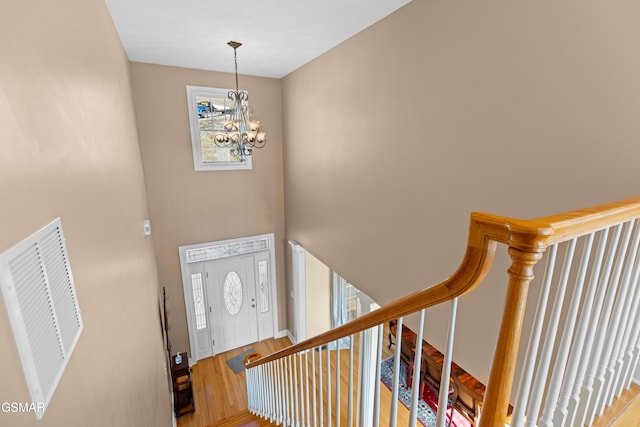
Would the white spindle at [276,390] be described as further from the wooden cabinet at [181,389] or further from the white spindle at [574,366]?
the wooden cabinet at [181,389]

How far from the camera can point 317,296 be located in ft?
19.6

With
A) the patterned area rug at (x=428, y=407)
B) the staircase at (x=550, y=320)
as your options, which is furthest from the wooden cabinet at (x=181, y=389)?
the staircase at (x=550, y=320)

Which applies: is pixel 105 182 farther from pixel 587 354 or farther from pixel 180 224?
pixel 180 224

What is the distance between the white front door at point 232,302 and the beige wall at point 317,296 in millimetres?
1173

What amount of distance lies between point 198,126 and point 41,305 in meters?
4.55

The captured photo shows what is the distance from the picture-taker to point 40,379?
2.74 ft

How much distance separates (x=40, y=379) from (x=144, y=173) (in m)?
4.42

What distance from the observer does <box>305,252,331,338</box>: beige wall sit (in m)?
5.78

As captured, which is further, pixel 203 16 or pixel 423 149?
pixel 203 16

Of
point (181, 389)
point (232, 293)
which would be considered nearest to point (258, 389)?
point (181, 389)

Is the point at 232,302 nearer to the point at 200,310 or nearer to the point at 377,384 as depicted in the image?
the point at 200,310

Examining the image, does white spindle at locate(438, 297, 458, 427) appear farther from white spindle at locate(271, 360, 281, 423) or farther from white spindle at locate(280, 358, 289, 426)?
white spindle at locate(271, 360, 281, 423)

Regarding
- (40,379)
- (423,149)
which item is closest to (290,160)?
(423,149)

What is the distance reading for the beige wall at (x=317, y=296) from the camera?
5.78 metres
